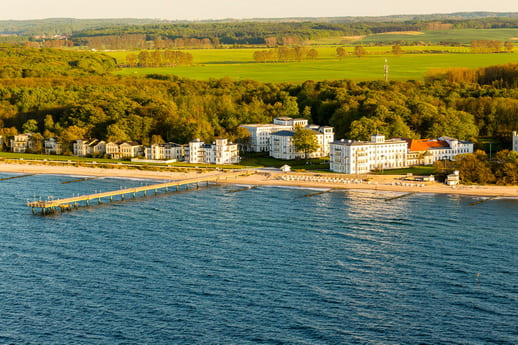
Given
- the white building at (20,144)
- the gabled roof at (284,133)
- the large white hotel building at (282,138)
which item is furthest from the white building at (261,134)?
the white building at (20,144)

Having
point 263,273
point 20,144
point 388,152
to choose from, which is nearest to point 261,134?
point 388,152

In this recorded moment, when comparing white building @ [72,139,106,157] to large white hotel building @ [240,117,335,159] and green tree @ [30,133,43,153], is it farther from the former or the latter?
large white hotel building @ [240,117,335,159]

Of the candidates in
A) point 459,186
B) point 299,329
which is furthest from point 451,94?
point 299,329

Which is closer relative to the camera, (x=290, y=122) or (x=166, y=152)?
(x=166, y=152)

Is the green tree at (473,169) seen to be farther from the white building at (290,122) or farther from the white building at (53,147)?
the white building at (53,147)

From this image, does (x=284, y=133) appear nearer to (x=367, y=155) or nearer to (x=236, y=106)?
(x=367, y=155)

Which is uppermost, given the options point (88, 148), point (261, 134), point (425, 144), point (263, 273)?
point (261, 134)

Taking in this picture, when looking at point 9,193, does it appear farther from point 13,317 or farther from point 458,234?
point 458,234
